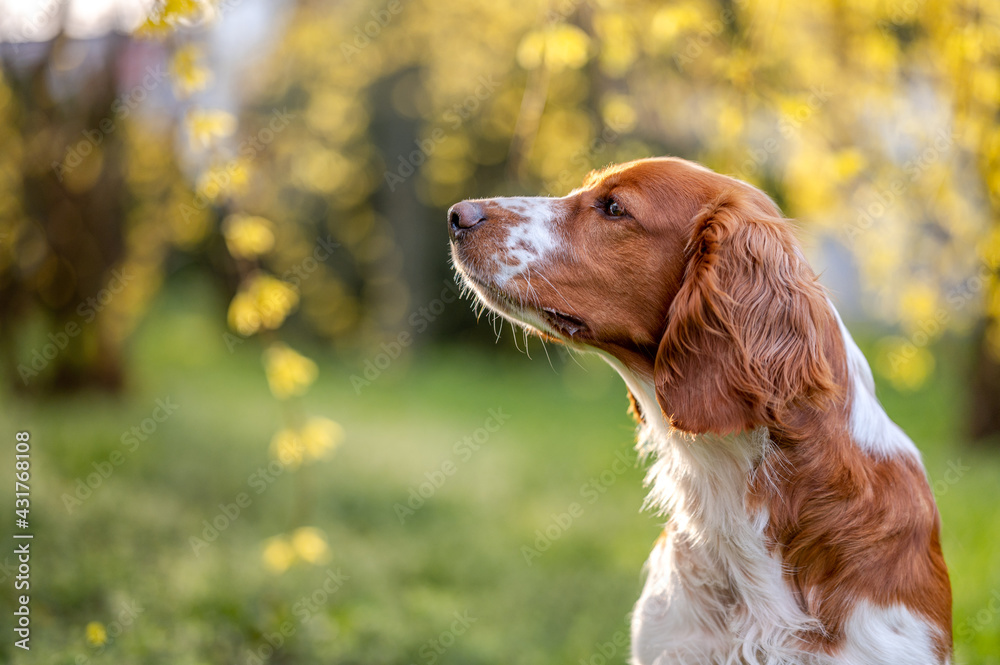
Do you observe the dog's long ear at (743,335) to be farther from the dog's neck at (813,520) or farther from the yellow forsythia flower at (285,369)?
the yellow forsythia flower at (285,369)

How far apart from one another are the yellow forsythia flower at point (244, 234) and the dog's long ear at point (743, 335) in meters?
1.68

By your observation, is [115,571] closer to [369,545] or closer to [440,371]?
[369,545]

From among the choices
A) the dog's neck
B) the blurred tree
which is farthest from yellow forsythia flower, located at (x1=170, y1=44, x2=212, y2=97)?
the dog's neck

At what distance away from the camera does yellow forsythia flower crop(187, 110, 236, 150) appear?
3.03 m

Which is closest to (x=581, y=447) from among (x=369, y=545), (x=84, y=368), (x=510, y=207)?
(x=369, y=545)

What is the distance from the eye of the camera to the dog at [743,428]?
2379 millimetres

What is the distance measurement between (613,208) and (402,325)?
11352 mm

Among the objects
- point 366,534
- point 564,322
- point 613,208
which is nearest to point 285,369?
point 564,322

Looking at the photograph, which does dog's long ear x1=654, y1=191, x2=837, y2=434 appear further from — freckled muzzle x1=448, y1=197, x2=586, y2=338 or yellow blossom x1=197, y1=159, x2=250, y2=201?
yellow blossom x1=197, y1=159, x2=250, y2=201

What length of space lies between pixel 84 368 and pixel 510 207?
685 cm

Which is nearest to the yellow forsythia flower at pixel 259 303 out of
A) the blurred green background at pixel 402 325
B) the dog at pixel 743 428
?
the blurred green background at pixel 402 325

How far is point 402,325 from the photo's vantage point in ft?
45.7

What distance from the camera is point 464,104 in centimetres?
1250

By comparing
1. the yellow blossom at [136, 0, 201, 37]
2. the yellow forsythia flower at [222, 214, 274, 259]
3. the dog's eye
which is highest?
the yellow blossom at [136, 0, 201, 37]
